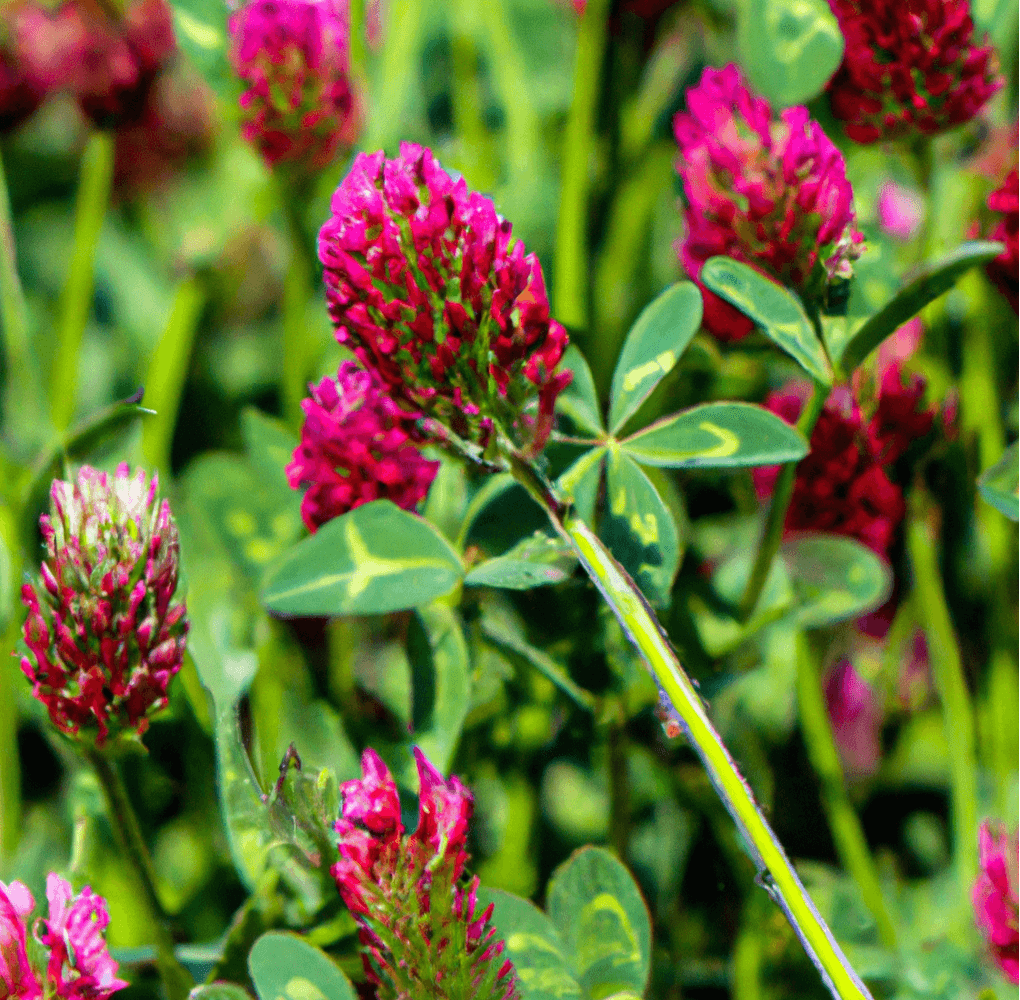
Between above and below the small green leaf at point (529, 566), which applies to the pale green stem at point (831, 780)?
below

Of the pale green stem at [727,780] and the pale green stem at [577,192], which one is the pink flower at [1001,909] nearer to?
the pale green stem at [727,780]

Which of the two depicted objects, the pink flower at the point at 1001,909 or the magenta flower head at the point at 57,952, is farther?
the pink flower at the point at 1001,909

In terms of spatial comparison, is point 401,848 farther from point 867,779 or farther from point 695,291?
point 867,779

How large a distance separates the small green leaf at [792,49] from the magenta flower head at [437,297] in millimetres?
235

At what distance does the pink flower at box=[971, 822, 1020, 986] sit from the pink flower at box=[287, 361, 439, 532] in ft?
1.06

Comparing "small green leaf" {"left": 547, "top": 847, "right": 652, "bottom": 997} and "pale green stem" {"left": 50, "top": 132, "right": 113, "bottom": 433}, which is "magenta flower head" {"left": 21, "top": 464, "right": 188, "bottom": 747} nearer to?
"small green leaf" {"left": 547, "top": 847, "right": 652, "bottom": 997}

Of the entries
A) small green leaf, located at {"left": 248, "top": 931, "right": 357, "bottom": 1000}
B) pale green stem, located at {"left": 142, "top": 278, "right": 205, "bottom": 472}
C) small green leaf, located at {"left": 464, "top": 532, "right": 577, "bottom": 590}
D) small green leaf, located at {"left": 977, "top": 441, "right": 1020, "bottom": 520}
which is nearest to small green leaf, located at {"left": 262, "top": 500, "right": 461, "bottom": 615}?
small green leaf, located at {"left": 464, "top": 532, "right": 577, "bottom": 590}

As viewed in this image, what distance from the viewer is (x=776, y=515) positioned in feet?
1.89

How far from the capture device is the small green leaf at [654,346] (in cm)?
51

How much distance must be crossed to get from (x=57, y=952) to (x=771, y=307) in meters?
0.38

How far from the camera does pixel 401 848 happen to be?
0.40 m

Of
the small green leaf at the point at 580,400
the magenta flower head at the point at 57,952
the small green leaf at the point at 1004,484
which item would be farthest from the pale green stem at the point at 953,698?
the magenta flower head at the point at 57,952

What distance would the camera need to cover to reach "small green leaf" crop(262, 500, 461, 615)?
0.51 m

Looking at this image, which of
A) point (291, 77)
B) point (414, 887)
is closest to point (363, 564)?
point (414, 887)
